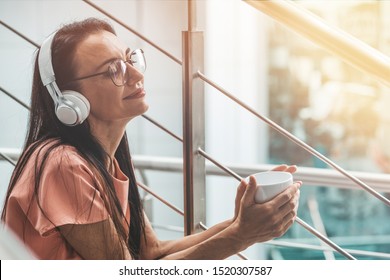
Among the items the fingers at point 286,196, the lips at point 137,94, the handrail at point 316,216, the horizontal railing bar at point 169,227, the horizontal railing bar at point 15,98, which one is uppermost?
the lips at point 137,94

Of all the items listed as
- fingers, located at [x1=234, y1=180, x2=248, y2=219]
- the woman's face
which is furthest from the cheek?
fingers, located at [x1=234, y1=180, x2=248, y2=219]

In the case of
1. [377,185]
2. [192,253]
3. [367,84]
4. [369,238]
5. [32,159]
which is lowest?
→ [369,238]

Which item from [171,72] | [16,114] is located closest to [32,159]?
[16,114]

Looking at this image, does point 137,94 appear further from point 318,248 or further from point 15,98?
point 318,248

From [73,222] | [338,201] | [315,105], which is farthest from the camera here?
[338,201]

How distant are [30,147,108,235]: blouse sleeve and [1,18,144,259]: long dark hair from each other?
Result: 2 centimetres

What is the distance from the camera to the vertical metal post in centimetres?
142

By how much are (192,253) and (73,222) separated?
0.28 m

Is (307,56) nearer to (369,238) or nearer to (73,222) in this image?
(369,238)

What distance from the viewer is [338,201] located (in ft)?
6.33

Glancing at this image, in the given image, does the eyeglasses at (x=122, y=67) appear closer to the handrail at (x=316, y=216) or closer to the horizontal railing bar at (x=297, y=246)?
the horizontal railing bar at (x=297, y=246)

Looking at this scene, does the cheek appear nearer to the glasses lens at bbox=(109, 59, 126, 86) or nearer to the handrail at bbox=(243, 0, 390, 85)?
the glasses lens at bbox=(109, 59, 126, 86)

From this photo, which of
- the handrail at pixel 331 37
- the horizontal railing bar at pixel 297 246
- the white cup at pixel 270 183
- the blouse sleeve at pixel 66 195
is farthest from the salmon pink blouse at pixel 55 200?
the handrail at pixel 331 37

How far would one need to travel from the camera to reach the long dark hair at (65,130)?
1.37 m
